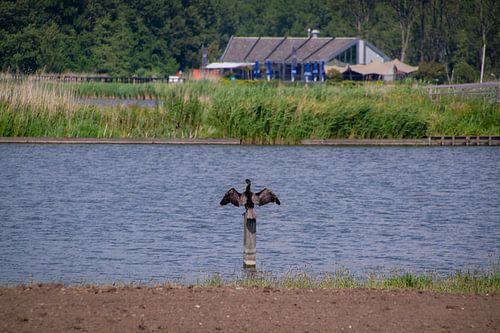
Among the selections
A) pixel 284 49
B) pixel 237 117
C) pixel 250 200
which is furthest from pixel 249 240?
pixel 284 49

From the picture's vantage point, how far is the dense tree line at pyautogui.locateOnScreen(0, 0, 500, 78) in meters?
89.1

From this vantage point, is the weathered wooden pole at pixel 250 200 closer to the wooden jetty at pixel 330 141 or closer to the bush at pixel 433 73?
the wooden jetty at pixel 330 141

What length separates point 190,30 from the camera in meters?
114

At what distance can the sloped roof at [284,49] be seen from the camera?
99.2 meters

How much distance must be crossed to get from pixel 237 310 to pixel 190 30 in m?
105

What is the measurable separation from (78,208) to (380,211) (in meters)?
6.73

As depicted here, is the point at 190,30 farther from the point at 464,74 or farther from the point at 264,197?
the point at 264,197

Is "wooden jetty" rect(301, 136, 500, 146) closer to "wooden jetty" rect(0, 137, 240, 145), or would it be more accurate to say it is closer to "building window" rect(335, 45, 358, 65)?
"wooden jetty" rect(0, 137, 240, 145)

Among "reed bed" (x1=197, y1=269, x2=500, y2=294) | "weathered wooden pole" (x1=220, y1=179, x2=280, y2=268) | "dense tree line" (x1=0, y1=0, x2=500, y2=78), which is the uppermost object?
"dense tree line" (x1=0, y1=0, x2=500, y2=78)

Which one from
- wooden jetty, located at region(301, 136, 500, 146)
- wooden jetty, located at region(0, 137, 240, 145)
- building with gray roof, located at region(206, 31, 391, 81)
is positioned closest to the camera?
wooden jetty, located at region(0, 137, 240, 145)

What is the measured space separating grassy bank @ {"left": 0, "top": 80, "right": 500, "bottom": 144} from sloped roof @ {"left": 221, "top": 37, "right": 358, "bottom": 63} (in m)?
58.0

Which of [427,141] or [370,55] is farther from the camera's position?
[370,55]

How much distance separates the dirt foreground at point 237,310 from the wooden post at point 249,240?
2.65 m

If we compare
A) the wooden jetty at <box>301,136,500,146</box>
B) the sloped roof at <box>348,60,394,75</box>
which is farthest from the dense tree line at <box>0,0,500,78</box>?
the wooden jetty at <box>301,136,500,146</box>
